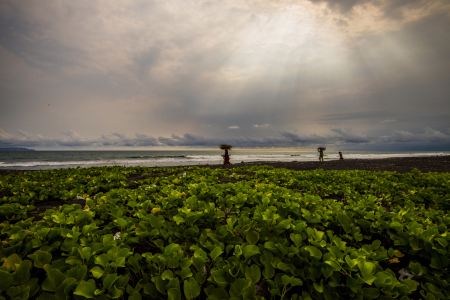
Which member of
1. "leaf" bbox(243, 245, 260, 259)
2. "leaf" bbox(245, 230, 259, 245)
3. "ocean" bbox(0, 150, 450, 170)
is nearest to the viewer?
"leaf" bbox(243, 245, 260, 259)

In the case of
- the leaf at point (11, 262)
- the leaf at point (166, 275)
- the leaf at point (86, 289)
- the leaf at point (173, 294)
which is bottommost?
the leaf at point (173, 294)

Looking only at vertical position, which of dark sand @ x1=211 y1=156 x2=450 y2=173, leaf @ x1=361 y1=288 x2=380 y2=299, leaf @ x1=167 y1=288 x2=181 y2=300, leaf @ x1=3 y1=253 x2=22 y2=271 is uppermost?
leaf @ x1=3 y1=253 x2=22 y2=271

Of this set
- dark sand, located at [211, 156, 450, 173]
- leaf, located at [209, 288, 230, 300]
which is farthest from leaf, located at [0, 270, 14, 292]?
dark sand, located at [211, 156, 450, 173]

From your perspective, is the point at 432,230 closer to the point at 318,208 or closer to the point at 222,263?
the point at 318,208

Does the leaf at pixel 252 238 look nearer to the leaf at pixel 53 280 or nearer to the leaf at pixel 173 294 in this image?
the leaf at pixel 173 294

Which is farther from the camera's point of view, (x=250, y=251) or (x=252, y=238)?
(x=252, y=238)

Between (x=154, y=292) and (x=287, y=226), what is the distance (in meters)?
1.16

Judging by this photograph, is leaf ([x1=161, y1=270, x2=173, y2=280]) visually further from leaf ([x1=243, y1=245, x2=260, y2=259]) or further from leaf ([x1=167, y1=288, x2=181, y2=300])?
leaf ([x1=243, y1=245, x2=260, y2=259])

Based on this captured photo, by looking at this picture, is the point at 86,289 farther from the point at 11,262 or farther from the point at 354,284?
the point at 354,284

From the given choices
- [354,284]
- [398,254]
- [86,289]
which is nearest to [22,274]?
[86,289]

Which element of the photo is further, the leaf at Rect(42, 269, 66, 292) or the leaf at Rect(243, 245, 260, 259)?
the leaf at Rect(243, 245, 260, 259)

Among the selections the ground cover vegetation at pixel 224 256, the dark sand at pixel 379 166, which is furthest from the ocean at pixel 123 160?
the ground cover vegetation at pixel 224 256

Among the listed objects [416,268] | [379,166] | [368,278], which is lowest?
[379,166]

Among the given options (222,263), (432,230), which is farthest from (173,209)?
(432,230)
